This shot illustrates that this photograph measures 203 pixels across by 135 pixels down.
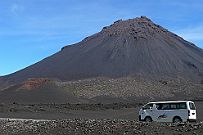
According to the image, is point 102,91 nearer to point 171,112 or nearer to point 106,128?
point 171,112

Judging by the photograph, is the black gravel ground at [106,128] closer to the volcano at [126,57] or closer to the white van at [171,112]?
the white van at [171,112]

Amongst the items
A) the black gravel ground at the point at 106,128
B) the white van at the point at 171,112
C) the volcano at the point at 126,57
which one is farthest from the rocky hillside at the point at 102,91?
the black gravel ground at the point at 106,128

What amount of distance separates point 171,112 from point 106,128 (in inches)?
395

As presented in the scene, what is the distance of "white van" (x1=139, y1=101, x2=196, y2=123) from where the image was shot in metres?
32.2

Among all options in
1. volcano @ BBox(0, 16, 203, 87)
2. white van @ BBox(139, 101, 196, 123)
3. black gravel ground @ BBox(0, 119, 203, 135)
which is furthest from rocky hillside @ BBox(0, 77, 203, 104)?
black gravel ground @ BBox(0, 119, 203, 135)

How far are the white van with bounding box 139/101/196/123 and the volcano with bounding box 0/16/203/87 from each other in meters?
77.5

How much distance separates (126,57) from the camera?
132 m

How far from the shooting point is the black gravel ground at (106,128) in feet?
70.2

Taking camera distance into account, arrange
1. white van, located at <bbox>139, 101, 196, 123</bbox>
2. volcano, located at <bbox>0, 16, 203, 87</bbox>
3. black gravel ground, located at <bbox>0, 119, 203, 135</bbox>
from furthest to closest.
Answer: volcano, located at <bbox>0, 16, 203, 87</bbox> → white van, located at <bbox>139, 101, 196, 123</bbox> → black gravel ground, located at <bbox>0, 119, 203, 135</bbox>

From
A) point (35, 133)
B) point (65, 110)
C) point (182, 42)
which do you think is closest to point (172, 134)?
point (35, 133)

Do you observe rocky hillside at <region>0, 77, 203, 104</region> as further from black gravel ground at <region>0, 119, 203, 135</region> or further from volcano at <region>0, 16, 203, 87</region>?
black gravel ground at <region>0, 119, 203, 135</region>

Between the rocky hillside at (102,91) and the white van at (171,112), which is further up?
the rocky hillside at (102,91)

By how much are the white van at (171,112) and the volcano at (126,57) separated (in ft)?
254

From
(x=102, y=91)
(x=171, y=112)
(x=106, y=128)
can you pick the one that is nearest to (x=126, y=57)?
(x=102, y=91)
